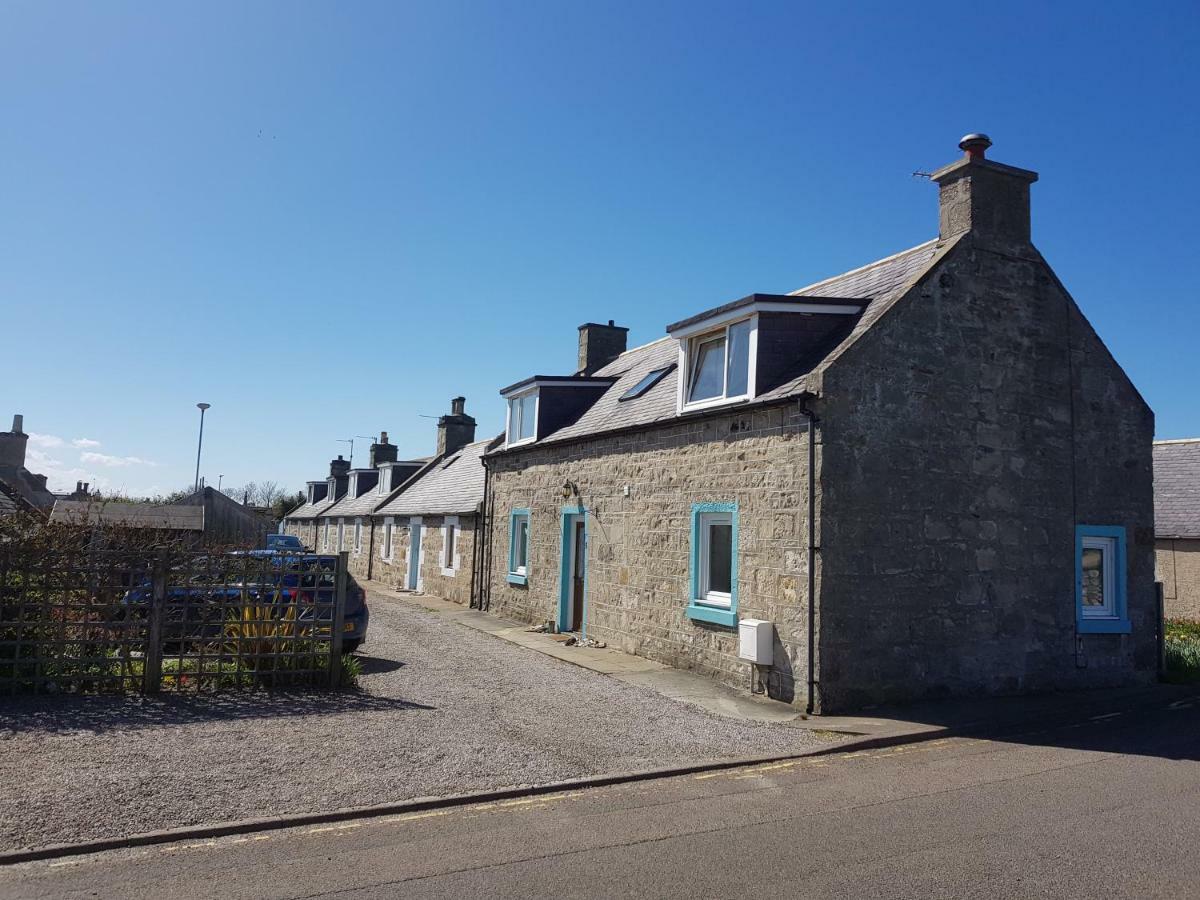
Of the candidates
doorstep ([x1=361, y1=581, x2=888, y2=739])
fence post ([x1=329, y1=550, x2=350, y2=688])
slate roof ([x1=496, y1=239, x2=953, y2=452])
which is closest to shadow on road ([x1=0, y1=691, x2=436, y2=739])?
fence post ([x1=329, y1=550, x2=350, y2=688])

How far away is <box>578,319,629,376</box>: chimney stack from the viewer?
78.2 ft

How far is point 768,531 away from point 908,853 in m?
6.07

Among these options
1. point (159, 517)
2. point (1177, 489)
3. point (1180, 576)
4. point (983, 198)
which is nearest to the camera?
point (983, 198)

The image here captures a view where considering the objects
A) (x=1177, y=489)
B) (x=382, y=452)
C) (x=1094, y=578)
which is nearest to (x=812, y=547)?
(x=1094, y=578)

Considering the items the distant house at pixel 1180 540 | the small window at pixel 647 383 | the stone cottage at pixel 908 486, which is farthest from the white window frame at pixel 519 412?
the distant house at pixel 1180 540

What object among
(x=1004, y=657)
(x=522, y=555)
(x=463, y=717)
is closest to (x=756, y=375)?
(x=1004, y=657)

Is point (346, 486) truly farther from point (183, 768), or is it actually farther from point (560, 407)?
point (183, 768)

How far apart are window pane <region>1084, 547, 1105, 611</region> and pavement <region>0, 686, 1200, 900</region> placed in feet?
18.1

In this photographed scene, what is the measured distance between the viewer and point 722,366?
13.6 m

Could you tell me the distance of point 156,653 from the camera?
10.2 m

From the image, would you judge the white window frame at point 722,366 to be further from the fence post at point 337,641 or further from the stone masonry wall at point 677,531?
the fence post at point 337,641

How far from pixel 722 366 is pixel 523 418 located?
815cm

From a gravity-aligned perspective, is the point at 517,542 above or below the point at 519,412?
below

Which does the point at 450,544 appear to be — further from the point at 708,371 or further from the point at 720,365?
the point at 720,365
